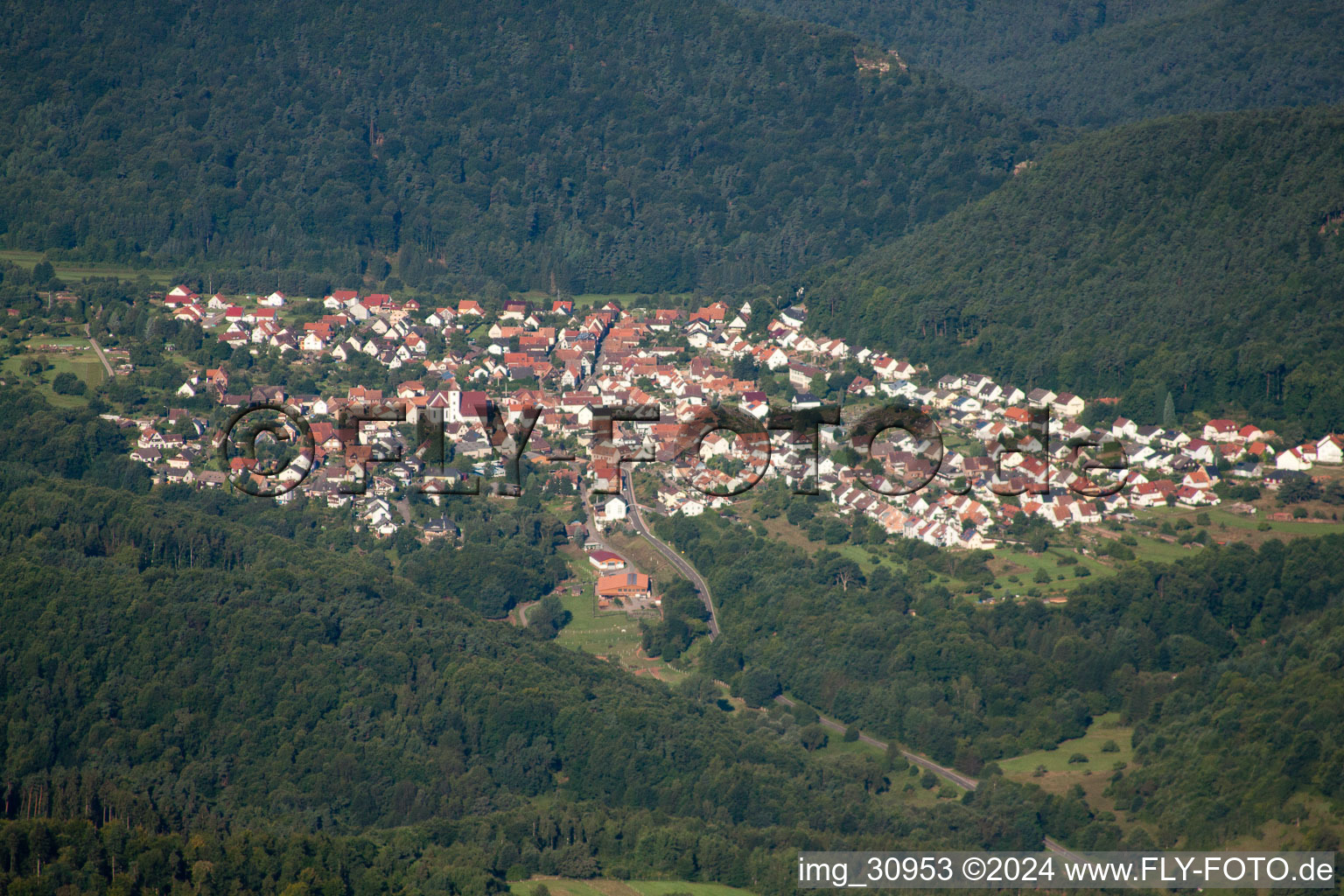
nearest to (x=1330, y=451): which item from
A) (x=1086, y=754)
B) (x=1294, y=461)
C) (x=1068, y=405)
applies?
(x=1294, y=461)

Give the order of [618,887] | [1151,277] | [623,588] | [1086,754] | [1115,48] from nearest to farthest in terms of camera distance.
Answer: [618,887] → [1086,754] → [623,588] → [1151,277] → [1115,48]

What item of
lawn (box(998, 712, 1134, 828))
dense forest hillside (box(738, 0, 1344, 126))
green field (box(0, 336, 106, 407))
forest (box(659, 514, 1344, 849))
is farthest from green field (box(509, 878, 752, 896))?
dense forest hillside (box(738, 0, 1344, 126))

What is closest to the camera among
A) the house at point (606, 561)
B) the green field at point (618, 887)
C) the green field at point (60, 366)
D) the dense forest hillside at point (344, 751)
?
the green field at point (618, 887)

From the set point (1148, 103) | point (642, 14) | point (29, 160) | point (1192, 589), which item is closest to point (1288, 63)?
point (1148, 103)

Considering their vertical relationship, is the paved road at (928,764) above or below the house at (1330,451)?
below

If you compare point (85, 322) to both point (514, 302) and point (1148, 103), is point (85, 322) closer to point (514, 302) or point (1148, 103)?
point (514, 302)

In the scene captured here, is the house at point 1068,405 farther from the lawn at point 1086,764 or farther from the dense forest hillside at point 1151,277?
the lawn at point 1086,764

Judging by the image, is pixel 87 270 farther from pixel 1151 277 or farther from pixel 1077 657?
pixel 1077 657

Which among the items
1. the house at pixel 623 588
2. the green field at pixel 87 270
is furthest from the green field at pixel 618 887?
the green field at pixel 87 270
